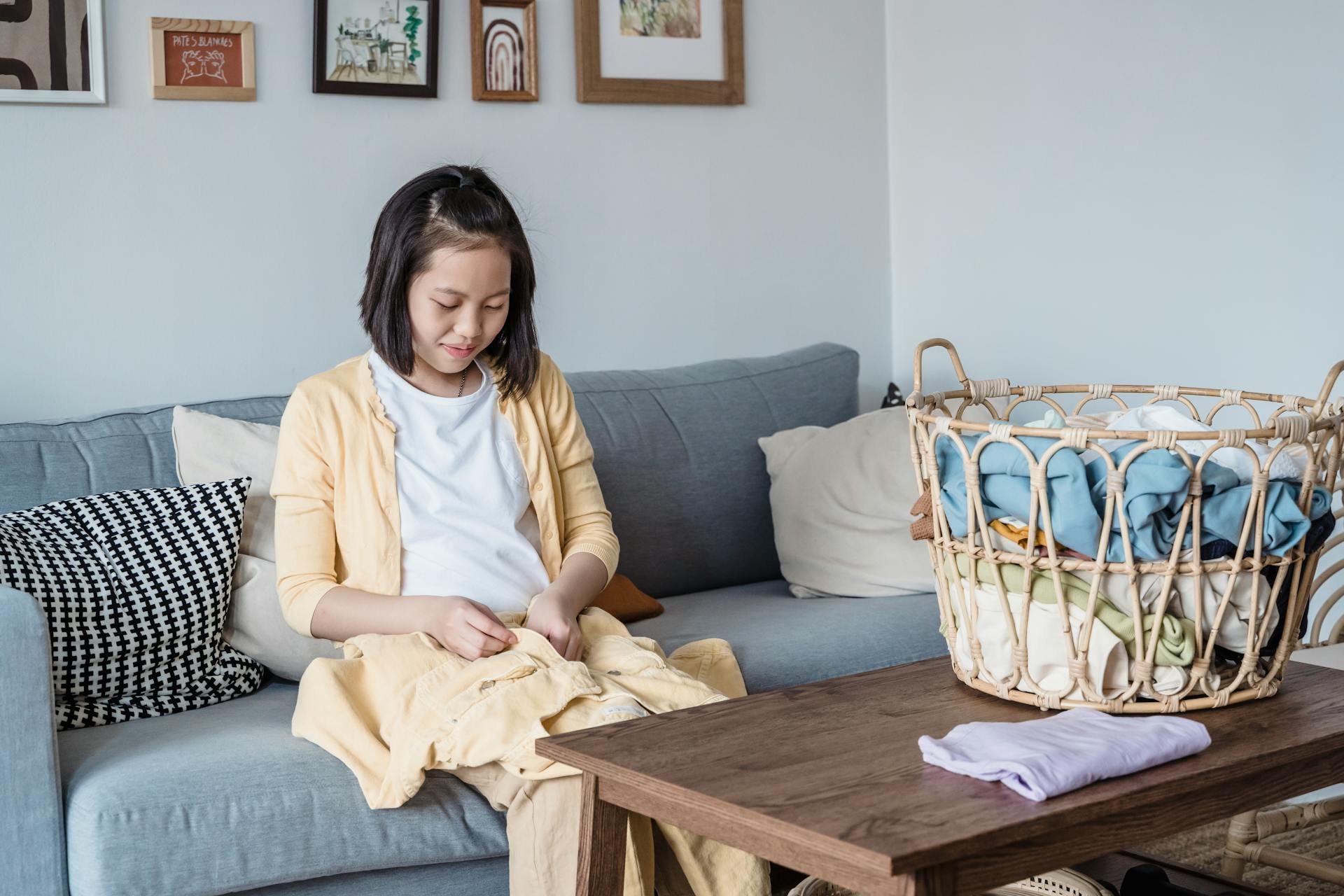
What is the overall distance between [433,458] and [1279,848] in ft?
4.58

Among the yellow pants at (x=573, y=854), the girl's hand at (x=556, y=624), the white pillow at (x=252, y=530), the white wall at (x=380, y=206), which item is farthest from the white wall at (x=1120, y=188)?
the white pillow at (x=252, y=530)

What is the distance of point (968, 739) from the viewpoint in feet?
3.13

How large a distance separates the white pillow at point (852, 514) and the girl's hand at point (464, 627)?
2.73 feet

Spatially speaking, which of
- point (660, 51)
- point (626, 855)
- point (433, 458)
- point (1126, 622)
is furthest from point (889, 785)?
point (660, 51)

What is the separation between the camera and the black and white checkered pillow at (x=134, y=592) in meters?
1.55

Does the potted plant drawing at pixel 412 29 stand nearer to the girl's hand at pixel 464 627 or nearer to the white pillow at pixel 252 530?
the white pillow at pixel 252 530

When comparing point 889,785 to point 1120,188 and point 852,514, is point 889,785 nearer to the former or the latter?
point 852,514

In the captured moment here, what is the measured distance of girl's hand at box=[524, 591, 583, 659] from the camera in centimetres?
151

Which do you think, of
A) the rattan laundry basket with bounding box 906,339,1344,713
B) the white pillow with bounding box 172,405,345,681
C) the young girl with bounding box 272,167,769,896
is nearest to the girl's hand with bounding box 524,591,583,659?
the young girl with bounding box 272,167,769,896

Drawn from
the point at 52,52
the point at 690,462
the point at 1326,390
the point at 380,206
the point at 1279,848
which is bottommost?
the point at 1279,848

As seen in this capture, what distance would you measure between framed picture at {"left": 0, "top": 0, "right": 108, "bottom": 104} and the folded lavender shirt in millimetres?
1803

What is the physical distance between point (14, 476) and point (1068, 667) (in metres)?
1.40

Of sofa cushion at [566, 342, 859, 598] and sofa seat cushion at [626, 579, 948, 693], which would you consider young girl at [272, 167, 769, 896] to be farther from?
sofa cushion at [566, 342, 859, 598]

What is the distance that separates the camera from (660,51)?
2705 millimetres
